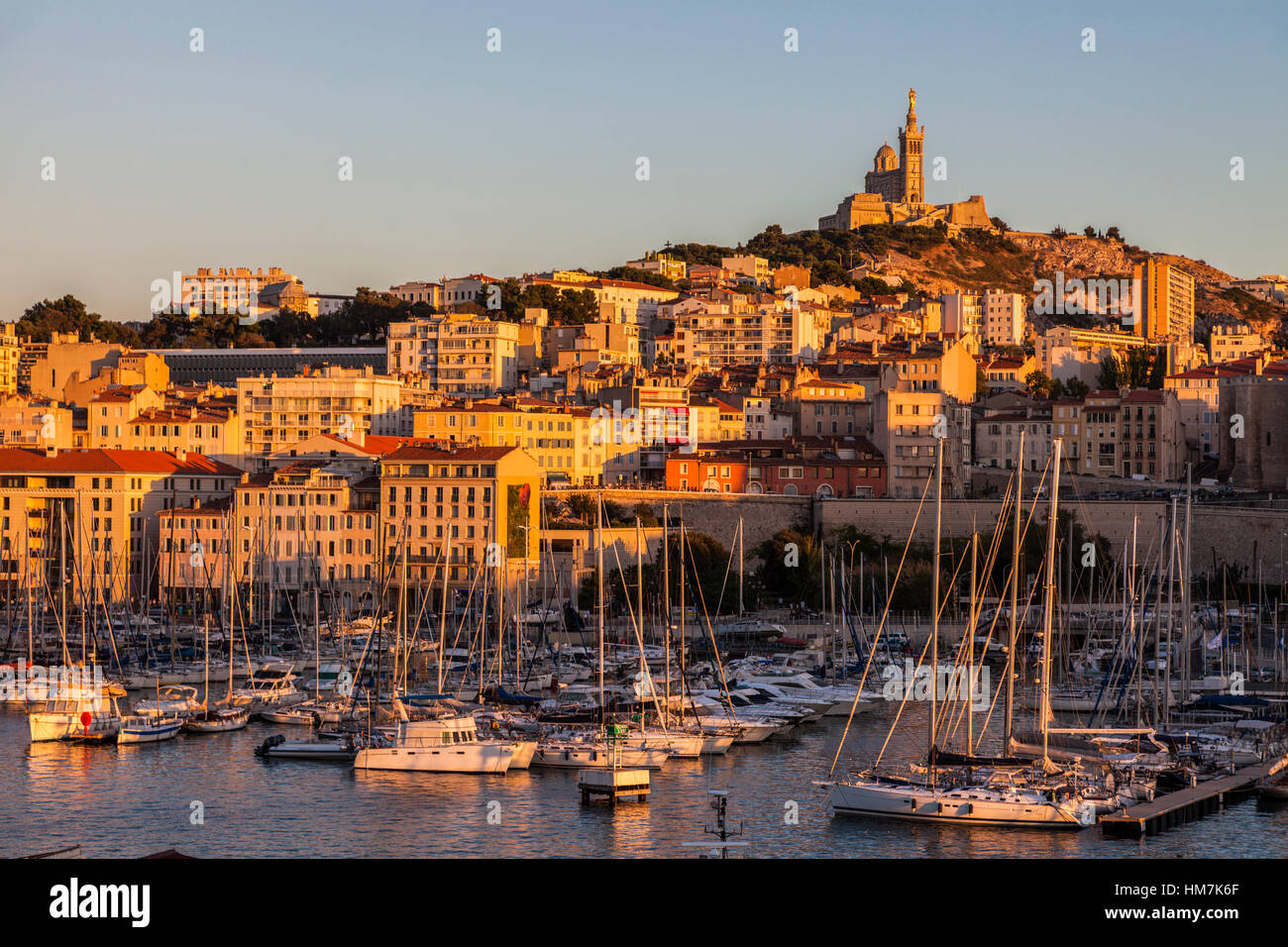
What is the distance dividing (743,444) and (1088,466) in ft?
39.5

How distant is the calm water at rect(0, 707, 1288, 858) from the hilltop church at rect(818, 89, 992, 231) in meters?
93.7

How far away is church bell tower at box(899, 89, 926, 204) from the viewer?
120500 millimetres

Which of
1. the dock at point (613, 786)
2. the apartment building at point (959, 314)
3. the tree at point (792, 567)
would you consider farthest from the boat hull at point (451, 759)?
the apartment building at point (959, 314)

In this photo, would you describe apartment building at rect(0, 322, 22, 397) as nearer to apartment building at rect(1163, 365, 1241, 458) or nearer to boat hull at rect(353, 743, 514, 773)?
apartment building at rect(1163, 365, 1241, 458)

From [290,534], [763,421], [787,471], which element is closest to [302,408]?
[290,534]

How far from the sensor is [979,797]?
738 inches

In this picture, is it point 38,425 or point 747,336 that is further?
point 747,336

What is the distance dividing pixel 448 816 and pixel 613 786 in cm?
209

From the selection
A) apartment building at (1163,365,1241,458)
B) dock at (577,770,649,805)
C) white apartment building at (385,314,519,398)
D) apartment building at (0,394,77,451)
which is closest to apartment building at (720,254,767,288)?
white apartment building at (385,314,519,398)

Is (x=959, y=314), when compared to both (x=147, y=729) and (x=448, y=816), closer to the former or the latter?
(x=147, y=729)

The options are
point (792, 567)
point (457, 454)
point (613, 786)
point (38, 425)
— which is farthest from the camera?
point (38, 425)

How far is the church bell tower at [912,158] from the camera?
12050 cm

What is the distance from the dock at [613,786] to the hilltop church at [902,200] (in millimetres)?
95171
